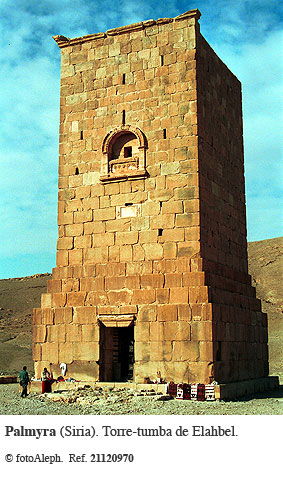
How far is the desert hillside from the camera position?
32.4 meters

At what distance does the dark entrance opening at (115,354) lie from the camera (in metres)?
15.6

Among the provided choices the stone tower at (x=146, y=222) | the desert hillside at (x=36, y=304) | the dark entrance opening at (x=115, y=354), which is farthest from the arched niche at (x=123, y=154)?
the desert hillside at (x=36, y=304)

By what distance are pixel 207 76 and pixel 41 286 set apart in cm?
4585

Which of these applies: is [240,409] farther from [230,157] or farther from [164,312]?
[230,157]

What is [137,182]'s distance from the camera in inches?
633

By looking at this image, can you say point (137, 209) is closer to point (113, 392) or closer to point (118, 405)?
point (113, 392)

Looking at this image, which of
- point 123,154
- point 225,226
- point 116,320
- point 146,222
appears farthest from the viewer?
point 225,226

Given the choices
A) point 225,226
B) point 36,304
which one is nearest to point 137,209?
point 225,226

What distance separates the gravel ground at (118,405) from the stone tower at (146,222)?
1293mm

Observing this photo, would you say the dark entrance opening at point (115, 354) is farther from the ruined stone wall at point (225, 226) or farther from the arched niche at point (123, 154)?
the arched niche at point (123, 154)

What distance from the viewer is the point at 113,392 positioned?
1367 cm

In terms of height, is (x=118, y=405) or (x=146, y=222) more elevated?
(x=146, y=222)

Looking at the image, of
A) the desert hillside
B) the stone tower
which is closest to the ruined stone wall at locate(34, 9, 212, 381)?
the stone tower

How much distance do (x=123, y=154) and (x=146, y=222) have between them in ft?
7.42
